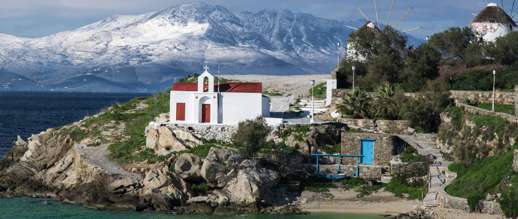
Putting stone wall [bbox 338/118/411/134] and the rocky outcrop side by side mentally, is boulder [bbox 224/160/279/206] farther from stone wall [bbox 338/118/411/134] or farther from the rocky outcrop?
stone wall [bbox 338/118/411/134]

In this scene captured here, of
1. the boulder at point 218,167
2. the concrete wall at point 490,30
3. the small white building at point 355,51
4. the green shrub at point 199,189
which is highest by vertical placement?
the concrete wall at point 490,30

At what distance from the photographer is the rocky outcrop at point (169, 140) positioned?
45.2m

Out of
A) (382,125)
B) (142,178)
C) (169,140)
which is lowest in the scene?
(142,178)

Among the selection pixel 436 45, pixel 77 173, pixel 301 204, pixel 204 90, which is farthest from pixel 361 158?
pixel 436 45

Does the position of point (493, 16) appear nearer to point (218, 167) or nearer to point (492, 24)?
point (492, 24)

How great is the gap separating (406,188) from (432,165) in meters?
2.16

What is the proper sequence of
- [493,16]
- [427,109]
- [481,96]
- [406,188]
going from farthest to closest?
1. [493,16]
2. [481,96]
3. [427,109]
4. [406,188]

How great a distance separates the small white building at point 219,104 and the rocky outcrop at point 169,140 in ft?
5.12

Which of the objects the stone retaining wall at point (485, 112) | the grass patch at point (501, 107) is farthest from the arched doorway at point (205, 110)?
the grass patch at point (501, 107)

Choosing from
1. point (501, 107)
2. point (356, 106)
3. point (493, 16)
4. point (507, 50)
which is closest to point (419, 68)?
point (507, 50)

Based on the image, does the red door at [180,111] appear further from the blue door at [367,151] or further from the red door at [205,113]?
the blue door at [367,151]

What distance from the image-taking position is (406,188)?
132 feet

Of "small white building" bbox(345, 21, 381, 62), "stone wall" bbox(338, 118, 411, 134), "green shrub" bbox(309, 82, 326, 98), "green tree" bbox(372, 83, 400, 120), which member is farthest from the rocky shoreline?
"small white building" bbox(345, 21, 381, 62)

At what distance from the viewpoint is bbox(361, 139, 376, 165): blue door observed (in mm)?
43906
